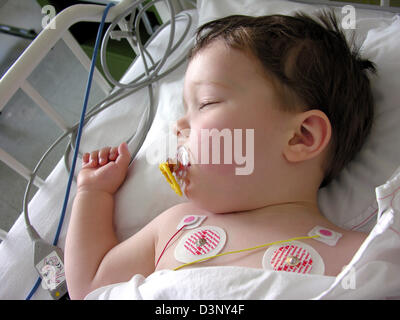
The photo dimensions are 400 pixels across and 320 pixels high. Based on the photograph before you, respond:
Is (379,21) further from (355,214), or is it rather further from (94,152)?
(94,152)

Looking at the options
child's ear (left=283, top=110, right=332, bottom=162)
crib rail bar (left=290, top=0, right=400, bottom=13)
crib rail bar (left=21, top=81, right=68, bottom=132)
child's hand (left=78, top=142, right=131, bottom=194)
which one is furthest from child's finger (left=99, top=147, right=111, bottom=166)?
crib rail bar (left=290, top=0, right=400, bottom=13)

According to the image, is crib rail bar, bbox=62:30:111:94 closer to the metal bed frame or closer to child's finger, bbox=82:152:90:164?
the metal bed frame

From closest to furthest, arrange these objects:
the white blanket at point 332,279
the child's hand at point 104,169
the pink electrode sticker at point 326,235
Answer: the white blanket at point 332,279 → the pink electrode sticker at point 326,235 → the child's hand at point 104,169

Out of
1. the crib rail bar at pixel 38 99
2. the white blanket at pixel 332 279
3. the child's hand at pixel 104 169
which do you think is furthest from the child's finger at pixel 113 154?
the white blanket at pixel 332 279

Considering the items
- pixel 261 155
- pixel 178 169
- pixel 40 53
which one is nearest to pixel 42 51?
pixel 40 53

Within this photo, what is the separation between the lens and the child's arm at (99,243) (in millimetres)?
722

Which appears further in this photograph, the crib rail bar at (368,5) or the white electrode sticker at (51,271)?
the crib rail bar at (368,5)

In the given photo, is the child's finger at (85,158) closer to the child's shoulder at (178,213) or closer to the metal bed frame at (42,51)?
the metal bed frame at (42,51)

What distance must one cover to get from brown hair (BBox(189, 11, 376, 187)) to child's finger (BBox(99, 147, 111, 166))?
0.34 meters

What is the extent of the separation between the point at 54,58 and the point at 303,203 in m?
1.94

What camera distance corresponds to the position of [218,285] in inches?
22.5

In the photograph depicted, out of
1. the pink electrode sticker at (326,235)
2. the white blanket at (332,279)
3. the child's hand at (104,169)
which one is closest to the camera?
the white blanket at (332,279)

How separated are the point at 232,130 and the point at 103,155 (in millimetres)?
399

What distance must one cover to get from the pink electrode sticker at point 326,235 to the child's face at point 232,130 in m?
0.11
